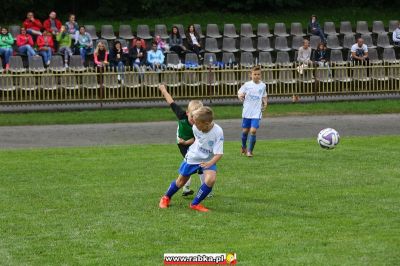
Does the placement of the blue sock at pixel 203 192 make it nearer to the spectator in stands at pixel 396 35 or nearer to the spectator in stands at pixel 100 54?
the spectator in stands at pixel 100 54

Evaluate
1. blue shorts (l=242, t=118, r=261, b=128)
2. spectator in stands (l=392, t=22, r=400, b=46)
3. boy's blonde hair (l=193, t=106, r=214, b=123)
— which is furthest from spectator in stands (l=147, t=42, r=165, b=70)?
boy's blonde hair (l=193, t=106, r=214, b=123)

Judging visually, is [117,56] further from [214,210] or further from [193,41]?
[214,210]

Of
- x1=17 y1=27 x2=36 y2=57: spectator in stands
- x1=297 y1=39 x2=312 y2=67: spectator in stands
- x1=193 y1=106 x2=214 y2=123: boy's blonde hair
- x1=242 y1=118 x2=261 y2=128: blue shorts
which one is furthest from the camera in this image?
x1=297 y1=39 x2=312 y2=67: spectator in stands

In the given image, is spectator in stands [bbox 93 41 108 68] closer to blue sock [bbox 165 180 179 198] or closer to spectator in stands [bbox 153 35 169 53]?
spectator in stands [bbox 153 35 169 53]

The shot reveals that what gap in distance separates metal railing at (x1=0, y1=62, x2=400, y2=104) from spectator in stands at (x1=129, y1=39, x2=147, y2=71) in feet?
5.07

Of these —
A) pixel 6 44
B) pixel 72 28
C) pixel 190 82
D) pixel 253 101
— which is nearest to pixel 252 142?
pixel 253 101

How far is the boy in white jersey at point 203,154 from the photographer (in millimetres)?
14289

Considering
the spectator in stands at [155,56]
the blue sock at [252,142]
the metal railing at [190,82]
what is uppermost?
the spectator in stands at [155,56]

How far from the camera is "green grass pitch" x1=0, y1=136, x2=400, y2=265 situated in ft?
38.8

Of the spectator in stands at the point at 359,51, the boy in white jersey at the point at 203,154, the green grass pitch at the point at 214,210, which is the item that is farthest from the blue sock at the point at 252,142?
the spectator in stands at the point at 359,51

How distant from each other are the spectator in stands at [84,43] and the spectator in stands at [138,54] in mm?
1755

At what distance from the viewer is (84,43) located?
3622cm

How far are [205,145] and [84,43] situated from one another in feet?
72.8

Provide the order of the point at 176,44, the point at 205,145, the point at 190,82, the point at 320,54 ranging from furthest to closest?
1. the point at 176,44
2. the point at 320,54
3. the point at 190,82
4. the point at 205,145
